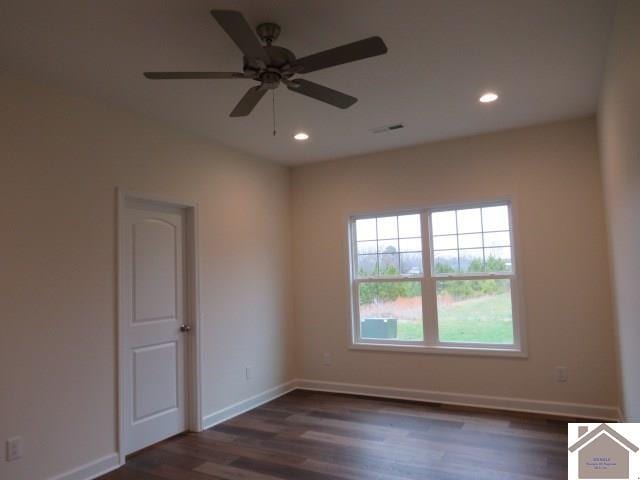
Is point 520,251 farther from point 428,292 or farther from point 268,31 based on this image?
point 268,31

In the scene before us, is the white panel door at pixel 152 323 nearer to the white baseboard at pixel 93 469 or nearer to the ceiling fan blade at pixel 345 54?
the white baseboard at pixel 93 469

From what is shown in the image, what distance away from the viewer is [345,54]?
2156 millimetres

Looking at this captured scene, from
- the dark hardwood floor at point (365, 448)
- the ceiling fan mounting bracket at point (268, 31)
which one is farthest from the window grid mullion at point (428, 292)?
the ceiling fan mounting bracket at point (268, 31)

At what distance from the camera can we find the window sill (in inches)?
169

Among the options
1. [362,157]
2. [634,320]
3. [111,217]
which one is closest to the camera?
[634,320]

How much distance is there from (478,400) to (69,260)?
383cm

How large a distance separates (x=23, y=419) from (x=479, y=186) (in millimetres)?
4197

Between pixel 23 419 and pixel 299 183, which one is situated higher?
pixel 299 183

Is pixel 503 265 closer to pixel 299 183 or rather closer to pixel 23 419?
pixel 299 183

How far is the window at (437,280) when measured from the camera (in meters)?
4.46

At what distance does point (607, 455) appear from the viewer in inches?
77.2

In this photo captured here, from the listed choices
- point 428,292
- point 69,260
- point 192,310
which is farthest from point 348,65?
point 428,292

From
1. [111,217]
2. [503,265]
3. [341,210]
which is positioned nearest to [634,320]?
[503,265]

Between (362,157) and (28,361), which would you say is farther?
(362,157)
